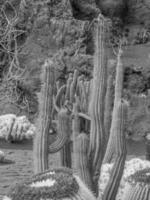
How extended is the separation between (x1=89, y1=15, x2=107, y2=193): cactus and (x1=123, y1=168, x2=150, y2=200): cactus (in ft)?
2.37

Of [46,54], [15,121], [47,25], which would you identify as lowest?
[15,121]

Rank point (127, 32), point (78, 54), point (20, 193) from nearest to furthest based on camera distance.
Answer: point (20, 193) < point (78, 54) < point (127, 32)

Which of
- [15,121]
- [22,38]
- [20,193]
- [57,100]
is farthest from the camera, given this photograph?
[22,38]

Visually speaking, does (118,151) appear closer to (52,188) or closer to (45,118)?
(45,118)

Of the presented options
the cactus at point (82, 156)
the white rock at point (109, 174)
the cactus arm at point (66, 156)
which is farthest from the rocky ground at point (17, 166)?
the cactus at point (82, 156)

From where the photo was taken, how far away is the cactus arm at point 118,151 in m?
2.72

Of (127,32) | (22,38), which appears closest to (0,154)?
(22,38)

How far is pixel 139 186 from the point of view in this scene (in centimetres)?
238

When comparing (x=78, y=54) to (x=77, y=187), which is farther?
(x=78, y=54)

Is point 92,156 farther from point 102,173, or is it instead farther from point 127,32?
point 127,32

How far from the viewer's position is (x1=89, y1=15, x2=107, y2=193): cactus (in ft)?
10.4

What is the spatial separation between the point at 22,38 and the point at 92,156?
23.1 ft

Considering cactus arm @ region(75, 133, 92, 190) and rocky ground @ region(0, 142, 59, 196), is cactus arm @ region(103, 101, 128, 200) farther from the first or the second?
rocky ground @ region(0, 142, 59, 196)

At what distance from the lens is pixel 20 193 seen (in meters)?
2.23
